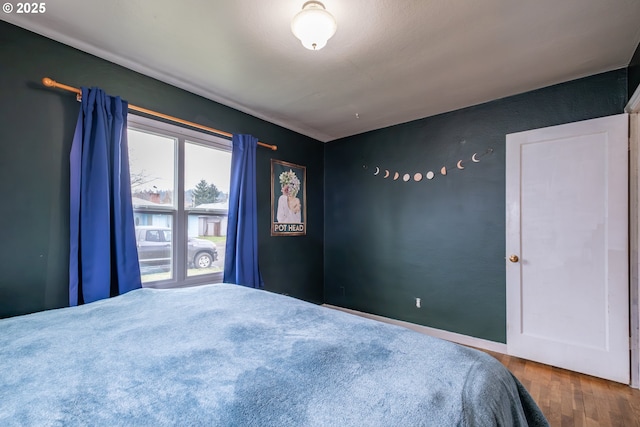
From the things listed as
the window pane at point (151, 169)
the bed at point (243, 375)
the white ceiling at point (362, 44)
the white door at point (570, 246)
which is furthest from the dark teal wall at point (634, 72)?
the window pane at point (151, 169)

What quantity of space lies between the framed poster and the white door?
88.7 inches

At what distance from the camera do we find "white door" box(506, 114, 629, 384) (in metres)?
2.12

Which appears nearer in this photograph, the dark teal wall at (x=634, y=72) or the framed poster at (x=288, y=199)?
the dark teal wall at (x=634, y=72)

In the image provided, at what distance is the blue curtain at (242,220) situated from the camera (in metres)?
2.77

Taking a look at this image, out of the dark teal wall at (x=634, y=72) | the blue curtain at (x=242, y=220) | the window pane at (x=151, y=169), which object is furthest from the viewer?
the blue curtain at (x=242, y=220)

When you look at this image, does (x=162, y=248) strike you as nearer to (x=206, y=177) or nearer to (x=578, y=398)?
(x=206, y=177)

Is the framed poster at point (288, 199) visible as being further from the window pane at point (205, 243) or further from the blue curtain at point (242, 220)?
the window pane at point (205, 243)

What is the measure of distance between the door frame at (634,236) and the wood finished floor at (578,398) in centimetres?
20

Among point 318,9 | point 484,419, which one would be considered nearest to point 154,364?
point 484,419

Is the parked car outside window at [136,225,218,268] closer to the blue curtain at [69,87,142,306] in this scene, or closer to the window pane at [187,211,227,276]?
the window pane at [187,211,227,276]

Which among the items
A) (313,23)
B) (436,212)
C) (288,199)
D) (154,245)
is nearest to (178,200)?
(154,245)

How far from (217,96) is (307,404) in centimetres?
271

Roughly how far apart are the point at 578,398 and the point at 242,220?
2.99m

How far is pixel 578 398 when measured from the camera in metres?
1.99
